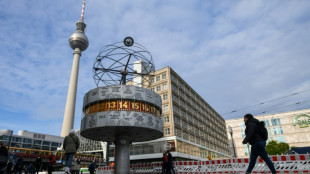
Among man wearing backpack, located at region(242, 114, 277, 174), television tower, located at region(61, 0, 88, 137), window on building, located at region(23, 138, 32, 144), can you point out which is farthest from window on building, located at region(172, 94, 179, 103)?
window on building, located at region(23, 138, 32, 144)

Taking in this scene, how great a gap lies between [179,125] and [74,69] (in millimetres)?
62795

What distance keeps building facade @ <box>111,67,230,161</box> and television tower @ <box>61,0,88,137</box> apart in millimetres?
47393

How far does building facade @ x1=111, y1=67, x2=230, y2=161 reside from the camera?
45.8 meters

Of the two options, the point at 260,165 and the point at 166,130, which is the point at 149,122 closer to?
the point at 260,165

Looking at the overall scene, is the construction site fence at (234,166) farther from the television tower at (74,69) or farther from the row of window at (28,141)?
the row of window at (28,141)

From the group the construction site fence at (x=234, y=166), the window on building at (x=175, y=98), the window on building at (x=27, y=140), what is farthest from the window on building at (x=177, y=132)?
the window on building at (x=27, y=140)

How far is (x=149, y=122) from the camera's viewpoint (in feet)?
46.3

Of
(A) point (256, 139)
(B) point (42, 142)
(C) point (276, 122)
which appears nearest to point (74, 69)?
(B) point (42, 142)

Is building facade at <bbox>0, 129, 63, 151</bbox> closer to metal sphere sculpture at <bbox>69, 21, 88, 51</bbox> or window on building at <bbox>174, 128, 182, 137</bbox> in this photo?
metal sphere sculpture at <bbox>69, 21, 88, 51</bbox>

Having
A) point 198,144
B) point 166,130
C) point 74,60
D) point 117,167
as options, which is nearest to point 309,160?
point 117,167

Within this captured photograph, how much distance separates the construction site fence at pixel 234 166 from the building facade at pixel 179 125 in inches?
854

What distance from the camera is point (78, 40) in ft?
323

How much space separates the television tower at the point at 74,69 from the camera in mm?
85825

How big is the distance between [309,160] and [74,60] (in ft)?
323
